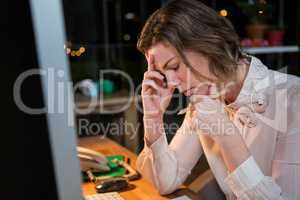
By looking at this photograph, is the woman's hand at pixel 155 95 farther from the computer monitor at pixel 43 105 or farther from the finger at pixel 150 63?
the computer monitor at pixel 43 105

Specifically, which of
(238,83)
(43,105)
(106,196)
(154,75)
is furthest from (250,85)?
(43,105)

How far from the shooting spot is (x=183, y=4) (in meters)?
1.06

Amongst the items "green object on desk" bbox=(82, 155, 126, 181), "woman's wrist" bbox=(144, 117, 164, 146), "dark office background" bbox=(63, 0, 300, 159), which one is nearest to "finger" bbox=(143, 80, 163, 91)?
"woman's wrist" bbox=(144, 117, 164, 146)

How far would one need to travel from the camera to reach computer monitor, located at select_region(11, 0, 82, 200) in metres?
0.44

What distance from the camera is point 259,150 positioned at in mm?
1137

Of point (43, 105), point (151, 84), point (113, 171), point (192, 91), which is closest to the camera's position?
point (43, 105)

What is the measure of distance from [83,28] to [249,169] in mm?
2509

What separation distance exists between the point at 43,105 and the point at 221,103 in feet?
2.22

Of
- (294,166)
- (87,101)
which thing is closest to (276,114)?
(294,166)

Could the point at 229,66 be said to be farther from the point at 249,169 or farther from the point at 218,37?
the point at 249,169

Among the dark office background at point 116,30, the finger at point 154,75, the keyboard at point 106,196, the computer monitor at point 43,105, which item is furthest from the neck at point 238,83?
the dark office background at point 116,30

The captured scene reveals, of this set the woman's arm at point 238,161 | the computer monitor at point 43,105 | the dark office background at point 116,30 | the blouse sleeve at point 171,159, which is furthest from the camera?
the dark office background at point 116,30

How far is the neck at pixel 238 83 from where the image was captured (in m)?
1.17

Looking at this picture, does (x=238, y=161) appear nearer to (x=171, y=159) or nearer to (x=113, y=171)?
(x=171, y=159)
